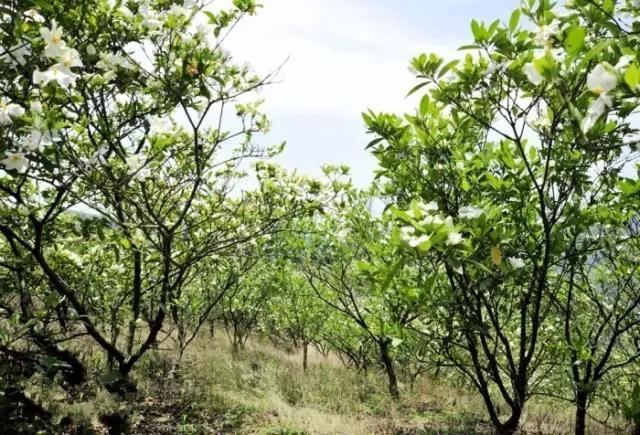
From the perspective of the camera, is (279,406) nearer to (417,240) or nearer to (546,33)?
(417,240)

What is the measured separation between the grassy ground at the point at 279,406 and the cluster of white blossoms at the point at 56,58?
277cm

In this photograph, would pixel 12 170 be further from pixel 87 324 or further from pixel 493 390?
pixel 493 390

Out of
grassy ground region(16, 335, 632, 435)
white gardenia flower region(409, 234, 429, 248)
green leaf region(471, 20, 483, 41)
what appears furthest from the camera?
grassy ground region(16, 335, 632, 435)

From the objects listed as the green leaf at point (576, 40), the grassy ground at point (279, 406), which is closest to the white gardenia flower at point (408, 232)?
the green leaf at point (576, 40)

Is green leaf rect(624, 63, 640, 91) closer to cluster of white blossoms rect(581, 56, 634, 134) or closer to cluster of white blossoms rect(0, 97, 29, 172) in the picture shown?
cluster of white blossoms rect(581, 56, 634, 134)

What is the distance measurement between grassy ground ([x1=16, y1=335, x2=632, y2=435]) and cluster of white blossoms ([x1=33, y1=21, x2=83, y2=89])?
9.09 feet

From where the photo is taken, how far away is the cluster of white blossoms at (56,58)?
1767mm

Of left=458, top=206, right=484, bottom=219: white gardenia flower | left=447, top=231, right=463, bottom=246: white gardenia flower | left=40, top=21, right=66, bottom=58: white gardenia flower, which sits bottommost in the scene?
left=447, top=231, right=463, bottom=246: white gardenia flower

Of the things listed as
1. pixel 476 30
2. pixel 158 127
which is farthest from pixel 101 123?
pixel 476 30

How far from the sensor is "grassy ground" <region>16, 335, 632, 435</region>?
4.68 metres

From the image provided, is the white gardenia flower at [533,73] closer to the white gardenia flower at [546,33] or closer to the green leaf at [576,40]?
the green leaf at [576,40]

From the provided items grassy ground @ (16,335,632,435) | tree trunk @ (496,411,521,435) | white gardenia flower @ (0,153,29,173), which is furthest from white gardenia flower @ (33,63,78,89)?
tree trunk @ (496,411,521,435)

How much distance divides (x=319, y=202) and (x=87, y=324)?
1.68m

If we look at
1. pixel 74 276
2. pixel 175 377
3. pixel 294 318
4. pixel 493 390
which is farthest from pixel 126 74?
pixel 294 318
